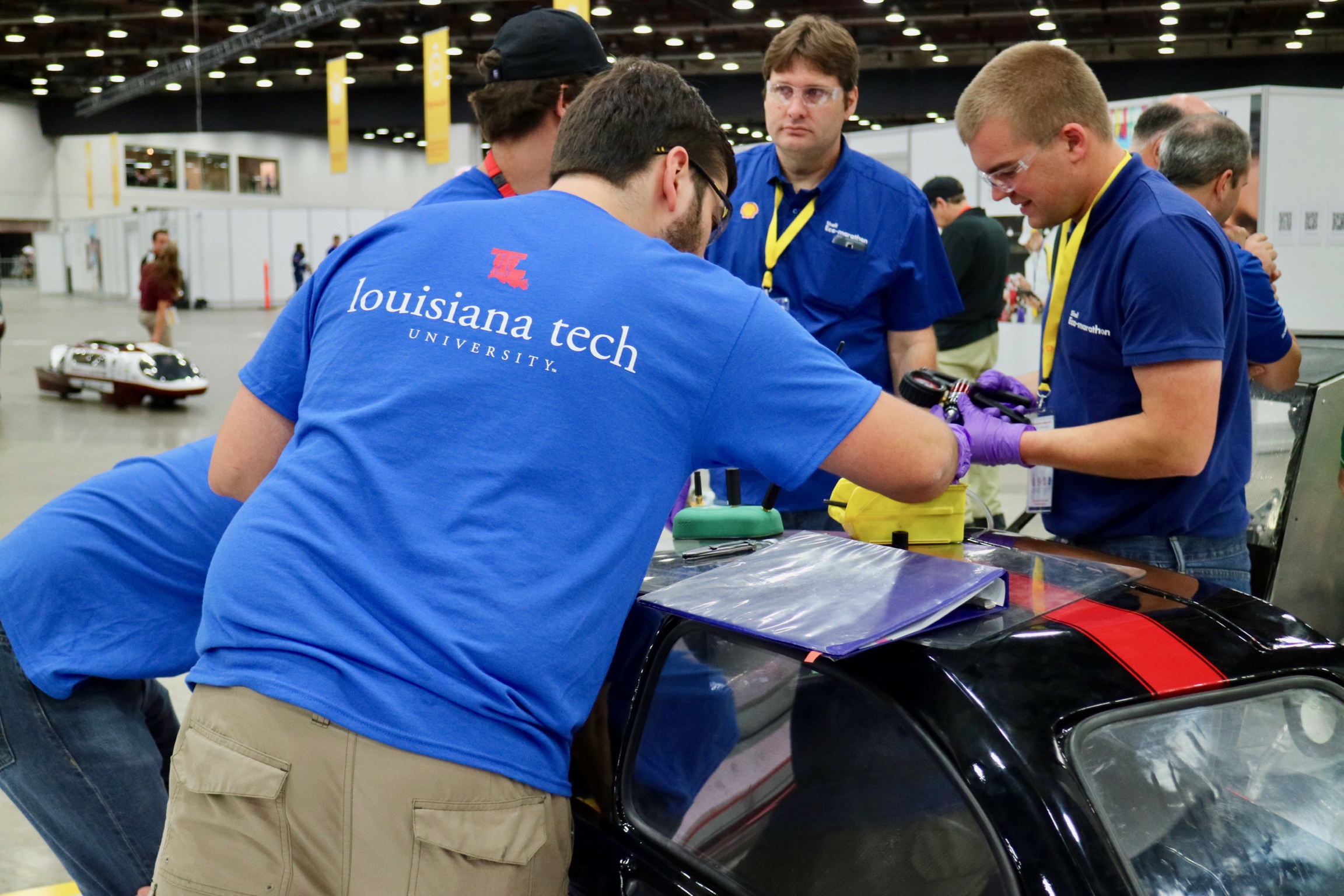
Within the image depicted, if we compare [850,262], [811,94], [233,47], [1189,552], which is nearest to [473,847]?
[1189,552]

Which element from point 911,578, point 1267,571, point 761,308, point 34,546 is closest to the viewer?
point 761,308

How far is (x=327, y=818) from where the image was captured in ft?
3.70

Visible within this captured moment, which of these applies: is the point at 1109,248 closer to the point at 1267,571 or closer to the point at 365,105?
the point at 1267,571

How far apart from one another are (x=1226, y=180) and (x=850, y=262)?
32.9 inches

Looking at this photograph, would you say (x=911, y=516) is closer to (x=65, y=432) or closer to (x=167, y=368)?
(x=65, y=432)

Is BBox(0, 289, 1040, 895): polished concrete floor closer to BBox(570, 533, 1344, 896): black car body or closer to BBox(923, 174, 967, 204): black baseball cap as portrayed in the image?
BBox(923, 174, 967, 204): black baseball cap

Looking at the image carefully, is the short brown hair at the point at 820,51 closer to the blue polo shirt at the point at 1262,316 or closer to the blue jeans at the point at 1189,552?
the blue polo shirt at the point at 1262,316

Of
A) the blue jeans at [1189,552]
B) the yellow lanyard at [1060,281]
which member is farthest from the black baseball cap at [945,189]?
the blue jeans at [1189,552]

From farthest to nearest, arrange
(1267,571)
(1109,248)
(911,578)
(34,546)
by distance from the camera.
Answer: (1267,571) < (1109,248) < (34,546) < (911,578)

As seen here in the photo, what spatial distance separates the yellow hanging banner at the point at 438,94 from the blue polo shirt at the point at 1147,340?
1189 centimetres

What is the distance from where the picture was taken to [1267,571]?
301 cm

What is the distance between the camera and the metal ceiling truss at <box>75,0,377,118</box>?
59.8ft

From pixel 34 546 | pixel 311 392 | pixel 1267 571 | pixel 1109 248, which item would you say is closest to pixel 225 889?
pixel 311 392

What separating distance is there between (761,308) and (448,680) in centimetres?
51
